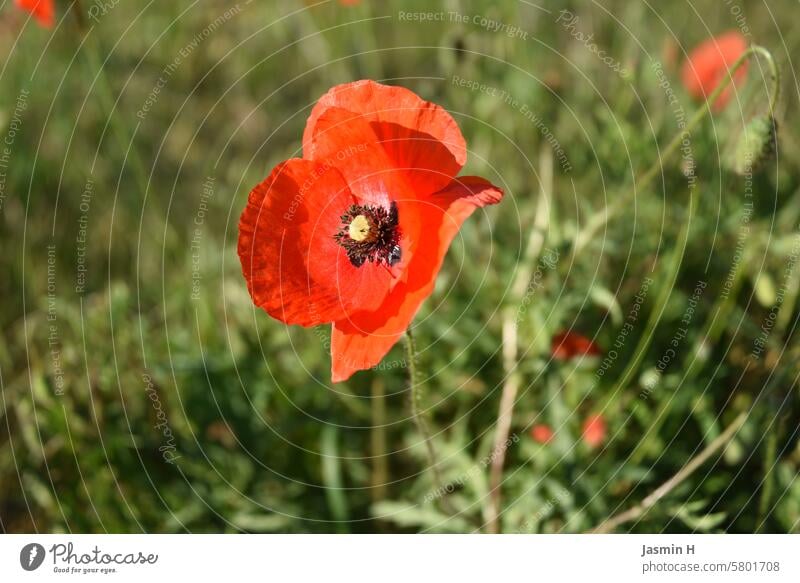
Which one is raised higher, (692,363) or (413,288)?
(413,288)

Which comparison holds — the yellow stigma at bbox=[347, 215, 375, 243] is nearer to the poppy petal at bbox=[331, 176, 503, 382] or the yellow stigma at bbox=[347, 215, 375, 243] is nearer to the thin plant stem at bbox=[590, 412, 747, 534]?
the poppy petal at bbox=[331, 176, 503, 382]

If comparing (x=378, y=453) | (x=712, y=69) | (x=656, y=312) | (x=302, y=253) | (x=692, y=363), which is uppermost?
(x=712, y=69)

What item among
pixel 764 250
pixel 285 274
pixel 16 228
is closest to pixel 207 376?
pixel 285 274

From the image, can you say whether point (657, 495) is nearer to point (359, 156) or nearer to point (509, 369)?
point (509, 369)

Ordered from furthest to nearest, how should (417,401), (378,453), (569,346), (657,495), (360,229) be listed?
(378,453), (569,346), (657,495), (417,401), (360,229)

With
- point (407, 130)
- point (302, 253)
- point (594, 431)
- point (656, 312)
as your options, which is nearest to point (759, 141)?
point (656, 312)

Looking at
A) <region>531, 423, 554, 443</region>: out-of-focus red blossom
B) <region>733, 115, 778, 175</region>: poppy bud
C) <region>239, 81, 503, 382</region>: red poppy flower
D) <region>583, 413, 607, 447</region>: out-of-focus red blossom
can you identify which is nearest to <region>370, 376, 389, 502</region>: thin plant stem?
<region>531, 423, 554, 443</region>: out-of-focus red blossom
